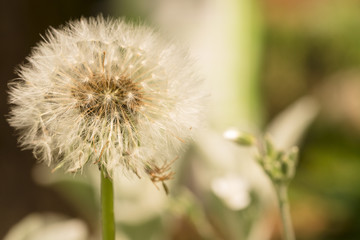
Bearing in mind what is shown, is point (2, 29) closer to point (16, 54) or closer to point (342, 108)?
point (16, 54)

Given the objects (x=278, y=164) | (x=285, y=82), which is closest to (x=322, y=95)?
(x=285, y=82)

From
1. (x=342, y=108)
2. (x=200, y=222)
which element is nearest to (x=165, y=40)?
(x=200, y=222)

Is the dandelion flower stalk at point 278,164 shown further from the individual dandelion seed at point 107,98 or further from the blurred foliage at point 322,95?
the blurred foliage at point 322,95

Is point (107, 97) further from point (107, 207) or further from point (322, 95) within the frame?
point (322, 95)

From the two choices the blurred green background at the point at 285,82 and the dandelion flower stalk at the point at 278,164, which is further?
the blurred green background at the point at 285,82

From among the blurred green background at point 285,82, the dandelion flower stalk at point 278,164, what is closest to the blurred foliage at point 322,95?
the blurred green background at point 285,82

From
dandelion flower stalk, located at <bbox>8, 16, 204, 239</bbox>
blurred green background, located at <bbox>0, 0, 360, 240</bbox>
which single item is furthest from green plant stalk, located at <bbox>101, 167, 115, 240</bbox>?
blurred green background, located at <bbox>0, 0, 360, 240</bbox>

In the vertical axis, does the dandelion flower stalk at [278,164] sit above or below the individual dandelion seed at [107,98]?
below
